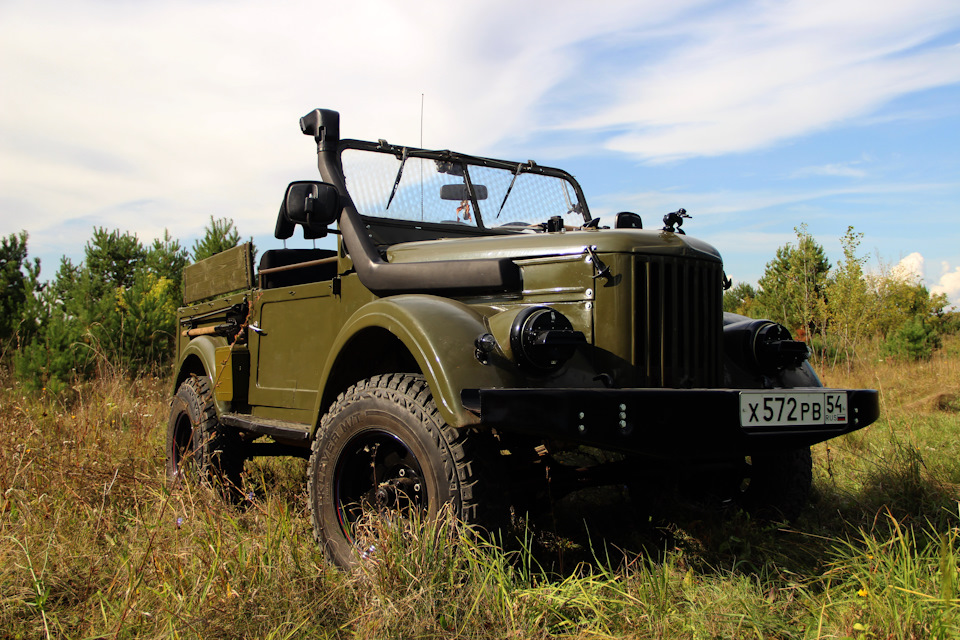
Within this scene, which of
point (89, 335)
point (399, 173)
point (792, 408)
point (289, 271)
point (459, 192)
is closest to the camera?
point (792, 408)

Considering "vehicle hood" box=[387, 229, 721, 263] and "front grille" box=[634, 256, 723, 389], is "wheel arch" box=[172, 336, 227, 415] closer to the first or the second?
"vehicle hood" box=[387, 229, 721, 263]

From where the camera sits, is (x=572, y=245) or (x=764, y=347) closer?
(x=572, y=245)

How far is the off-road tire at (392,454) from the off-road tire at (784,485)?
5.80ft

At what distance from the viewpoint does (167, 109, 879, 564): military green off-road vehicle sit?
2.40 meters

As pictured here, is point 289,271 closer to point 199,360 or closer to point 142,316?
point 199,360

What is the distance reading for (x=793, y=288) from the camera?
18.7 meters

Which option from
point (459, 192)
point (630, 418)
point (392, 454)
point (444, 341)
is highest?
point (459, 192)

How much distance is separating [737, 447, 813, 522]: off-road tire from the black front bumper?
42.8 inches

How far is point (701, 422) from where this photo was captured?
238 centimetres

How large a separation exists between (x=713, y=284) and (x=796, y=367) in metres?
0.72

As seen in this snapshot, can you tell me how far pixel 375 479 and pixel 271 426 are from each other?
1.05 m

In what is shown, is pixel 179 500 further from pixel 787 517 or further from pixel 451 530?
pixel 787 517

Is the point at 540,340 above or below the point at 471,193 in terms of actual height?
below

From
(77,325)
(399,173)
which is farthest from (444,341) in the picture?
(77,325)
